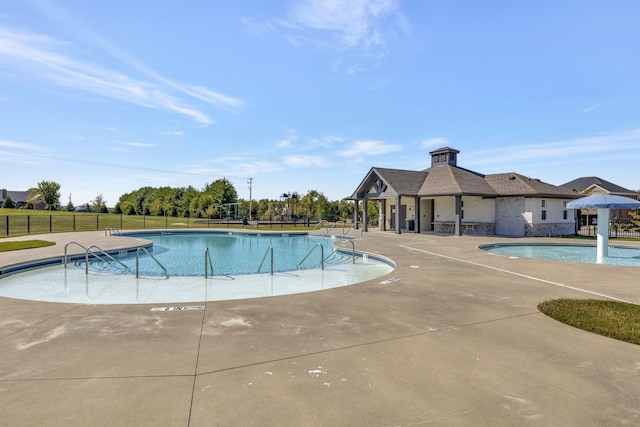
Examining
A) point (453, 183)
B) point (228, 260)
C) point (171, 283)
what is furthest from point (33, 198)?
point (453, 183)

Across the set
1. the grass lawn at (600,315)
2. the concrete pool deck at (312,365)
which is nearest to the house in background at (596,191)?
the grass lawn at (600,315)

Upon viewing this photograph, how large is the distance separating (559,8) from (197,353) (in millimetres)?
15244

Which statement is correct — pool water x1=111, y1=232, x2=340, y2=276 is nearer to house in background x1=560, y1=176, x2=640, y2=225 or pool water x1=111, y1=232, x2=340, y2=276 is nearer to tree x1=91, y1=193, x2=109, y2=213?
house in background x1=560, y1=176, x2=640, y2=225

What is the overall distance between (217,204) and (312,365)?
50.4 metres

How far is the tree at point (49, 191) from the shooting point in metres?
56.2

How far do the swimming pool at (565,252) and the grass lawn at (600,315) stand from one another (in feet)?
27.6

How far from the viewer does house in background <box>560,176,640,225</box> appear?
32.3 metres

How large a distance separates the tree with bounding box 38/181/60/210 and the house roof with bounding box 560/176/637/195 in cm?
7837

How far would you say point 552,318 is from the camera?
512 cm

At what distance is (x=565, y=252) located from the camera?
1542cm

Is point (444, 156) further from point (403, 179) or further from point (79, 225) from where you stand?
point (79, 225)

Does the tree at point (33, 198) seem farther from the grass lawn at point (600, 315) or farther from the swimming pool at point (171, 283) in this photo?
the grass lawn at point (600, 315)

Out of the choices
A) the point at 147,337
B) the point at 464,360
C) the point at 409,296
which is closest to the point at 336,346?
the point at 464,360

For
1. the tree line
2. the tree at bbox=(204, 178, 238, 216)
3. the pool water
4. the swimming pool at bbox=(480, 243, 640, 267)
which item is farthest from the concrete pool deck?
the tree at bbox=(204, 178, 238, 216)
